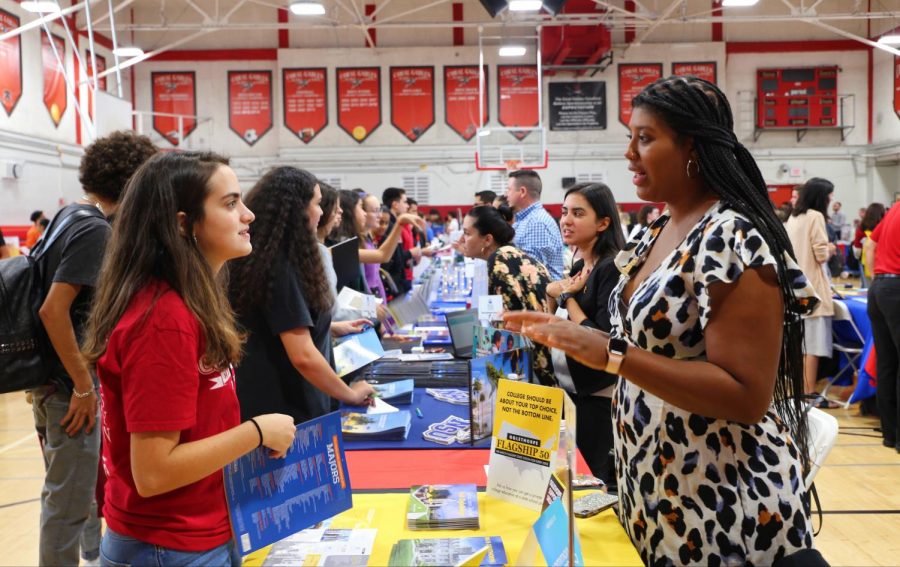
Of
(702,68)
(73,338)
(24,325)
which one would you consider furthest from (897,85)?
(24,325)

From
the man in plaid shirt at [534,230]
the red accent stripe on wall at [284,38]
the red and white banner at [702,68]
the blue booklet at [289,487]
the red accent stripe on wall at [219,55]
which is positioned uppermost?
the red accent stripe on wall at [284,38]

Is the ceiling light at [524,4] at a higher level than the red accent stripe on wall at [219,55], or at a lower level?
lower

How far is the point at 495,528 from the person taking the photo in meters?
1.65

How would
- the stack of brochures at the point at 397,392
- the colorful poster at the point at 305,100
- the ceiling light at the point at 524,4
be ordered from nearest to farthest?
the stack of brochures at the point at 397,392, the ceiling light at the point at 524,4, the colorful poster at the point at 305,100

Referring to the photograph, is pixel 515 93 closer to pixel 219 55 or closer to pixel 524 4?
pixel 524 4

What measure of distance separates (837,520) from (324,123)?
50.1 ft

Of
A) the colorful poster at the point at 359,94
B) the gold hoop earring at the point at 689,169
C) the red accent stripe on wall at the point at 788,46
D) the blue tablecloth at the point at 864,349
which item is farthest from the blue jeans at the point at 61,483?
the red accent stripe on wall at the point at 788,46

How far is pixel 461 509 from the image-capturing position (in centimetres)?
169

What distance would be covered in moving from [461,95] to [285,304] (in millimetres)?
15785

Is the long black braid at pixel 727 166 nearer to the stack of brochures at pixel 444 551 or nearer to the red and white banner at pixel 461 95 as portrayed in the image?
→ the stack of brochures at pixel 444 551

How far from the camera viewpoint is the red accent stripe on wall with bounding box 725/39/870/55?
17391mm

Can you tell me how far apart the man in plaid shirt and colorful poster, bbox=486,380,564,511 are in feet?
11.0

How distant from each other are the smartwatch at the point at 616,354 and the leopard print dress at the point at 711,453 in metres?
0.11

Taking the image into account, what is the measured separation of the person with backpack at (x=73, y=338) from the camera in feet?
7.59
